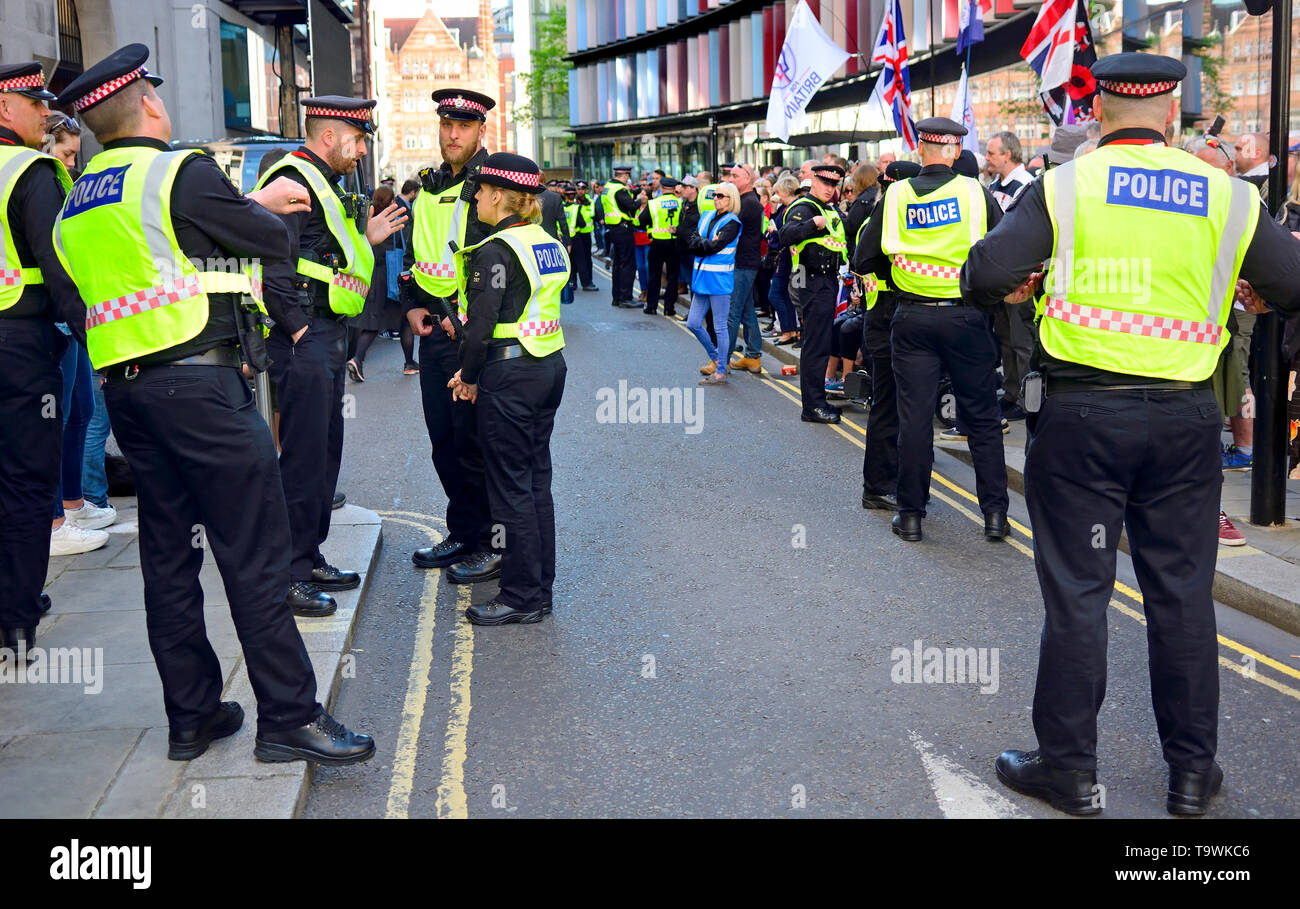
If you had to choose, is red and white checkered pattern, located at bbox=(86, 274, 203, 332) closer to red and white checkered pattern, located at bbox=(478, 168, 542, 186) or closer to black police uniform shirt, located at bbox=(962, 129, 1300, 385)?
red and white checkered pattern, located at bbox=(478, 168, 542, 186)

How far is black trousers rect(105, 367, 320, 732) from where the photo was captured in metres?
4.07

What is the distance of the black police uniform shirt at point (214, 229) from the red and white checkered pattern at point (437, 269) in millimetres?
2468

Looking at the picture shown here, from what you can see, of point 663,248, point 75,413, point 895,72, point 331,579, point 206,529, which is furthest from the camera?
point 663,248

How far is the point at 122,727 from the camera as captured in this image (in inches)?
178

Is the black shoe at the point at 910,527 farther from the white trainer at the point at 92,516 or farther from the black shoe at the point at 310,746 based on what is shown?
the white trainer at the point at 92,516

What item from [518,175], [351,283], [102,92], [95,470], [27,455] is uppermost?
[102,92]

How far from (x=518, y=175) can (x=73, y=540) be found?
3037mm

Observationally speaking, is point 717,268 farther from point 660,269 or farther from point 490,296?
point 660,269

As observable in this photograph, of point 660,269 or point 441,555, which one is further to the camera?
point 660,269

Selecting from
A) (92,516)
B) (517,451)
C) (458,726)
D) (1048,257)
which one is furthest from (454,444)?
(1048,257)

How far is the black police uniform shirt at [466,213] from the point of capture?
6332mm

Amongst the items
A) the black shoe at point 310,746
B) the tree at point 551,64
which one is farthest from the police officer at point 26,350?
the tree at point 551,64

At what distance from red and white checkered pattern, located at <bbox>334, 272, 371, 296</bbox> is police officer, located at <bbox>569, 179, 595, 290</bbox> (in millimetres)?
18329
